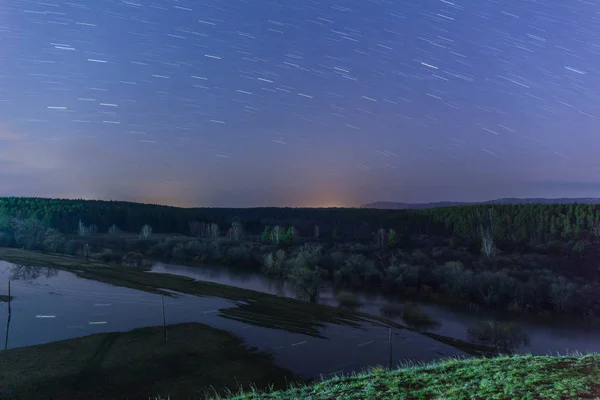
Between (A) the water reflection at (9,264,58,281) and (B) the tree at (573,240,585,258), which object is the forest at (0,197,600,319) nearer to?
(B) the tree at (573,240,585,258)

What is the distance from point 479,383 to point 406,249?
6832 cm

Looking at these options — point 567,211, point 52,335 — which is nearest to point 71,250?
point 52,335

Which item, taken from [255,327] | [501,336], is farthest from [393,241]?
[255,327]

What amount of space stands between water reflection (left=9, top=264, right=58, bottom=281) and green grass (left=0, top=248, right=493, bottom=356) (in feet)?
6.63

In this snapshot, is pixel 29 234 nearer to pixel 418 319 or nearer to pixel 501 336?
pixel 418 319

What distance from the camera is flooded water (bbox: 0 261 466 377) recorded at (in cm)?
2633

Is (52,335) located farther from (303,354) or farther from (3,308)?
(303,354)

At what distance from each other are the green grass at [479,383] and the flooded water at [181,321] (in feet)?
46.6

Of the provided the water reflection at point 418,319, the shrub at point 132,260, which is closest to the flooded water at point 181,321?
the water reflection at point 418,319

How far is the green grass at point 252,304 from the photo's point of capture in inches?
1302

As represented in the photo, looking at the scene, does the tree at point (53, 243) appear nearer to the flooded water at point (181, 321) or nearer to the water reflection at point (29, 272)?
the water reflection at point (29, 272)

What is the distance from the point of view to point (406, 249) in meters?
74.9

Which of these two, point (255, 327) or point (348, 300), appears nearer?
point (255, 327)

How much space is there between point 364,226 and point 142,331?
92.7 meters
